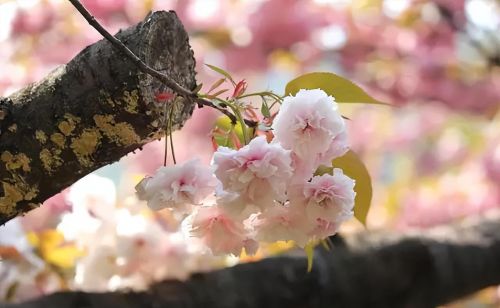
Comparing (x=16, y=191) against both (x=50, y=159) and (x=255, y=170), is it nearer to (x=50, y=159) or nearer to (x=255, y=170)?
(x=50, y=159)

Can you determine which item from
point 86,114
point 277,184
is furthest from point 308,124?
point 86,114

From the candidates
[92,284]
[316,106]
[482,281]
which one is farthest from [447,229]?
[316,106]

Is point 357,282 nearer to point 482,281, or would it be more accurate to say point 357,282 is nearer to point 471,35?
point 482,281

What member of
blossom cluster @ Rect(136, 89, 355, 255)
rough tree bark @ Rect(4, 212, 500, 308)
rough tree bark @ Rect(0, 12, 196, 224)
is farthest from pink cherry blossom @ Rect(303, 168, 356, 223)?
rough tree bark @ Rect(4, 212, 500, 308)

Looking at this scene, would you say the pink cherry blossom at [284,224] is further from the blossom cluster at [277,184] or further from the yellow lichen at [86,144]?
the yellow lichen at [86,144]

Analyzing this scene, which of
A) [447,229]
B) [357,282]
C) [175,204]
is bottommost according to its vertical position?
[175,204]

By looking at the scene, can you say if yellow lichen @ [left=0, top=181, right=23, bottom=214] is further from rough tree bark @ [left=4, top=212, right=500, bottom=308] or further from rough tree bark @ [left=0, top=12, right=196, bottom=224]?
rough tree bark @ [left=4, top=212, right=500, bottom=308]
